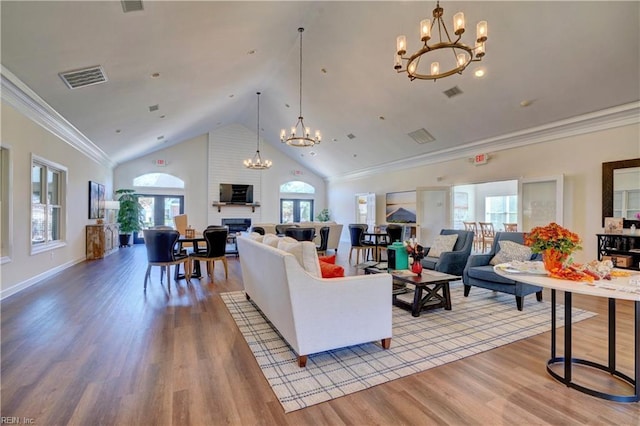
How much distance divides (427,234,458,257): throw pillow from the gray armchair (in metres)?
0.07

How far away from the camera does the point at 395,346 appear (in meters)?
2.89

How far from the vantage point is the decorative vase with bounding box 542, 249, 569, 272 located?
2.42 metres

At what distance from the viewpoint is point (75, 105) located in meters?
5.10

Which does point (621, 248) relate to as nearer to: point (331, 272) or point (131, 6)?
point (331, 272)

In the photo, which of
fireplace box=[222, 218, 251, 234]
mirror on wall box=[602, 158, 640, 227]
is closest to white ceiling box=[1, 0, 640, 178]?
mirror on wall box=[602, 158, 640, 227]

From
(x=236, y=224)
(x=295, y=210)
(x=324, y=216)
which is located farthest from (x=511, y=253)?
(x=295, y=210)

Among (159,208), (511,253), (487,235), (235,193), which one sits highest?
(235,193)

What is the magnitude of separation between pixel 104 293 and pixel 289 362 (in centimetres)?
358

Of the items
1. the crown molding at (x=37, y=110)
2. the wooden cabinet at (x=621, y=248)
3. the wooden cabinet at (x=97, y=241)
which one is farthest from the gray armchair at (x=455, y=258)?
the wooden cabinet at (x=97, y=241)

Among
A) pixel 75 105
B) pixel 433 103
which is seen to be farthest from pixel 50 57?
pixel 433 103

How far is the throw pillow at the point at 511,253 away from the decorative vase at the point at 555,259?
1888mm

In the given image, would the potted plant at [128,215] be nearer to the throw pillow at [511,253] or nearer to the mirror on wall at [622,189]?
the throw pillow at [511,253]

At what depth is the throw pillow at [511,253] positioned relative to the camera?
4168mm

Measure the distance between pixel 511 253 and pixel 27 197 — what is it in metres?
7.26
